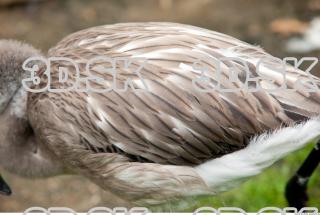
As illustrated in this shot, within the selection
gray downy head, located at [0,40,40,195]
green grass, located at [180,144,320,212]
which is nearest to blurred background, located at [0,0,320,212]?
green grass, located at [180,144,320,212]

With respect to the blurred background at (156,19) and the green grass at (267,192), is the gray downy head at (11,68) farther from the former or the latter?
the blurred background at (156,19)

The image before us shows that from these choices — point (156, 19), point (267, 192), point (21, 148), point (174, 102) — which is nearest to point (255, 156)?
point (174, 102)

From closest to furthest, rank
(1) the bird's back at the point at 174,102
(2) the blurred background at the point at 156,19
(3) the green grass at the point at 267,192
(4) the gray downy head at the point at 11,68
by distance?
(1) the bird's back at the point at 174,102, (4) the gray downy head at the point at 11,68, (3) the green grass at the point at 267,192, (2) the blurred background at the point at 156,19

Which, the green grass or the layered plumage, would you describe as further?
the green grass

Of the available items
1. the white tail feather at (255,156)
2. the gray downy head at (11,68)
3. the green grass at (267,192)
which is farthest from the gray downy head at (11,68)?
the green grass at (267,192)

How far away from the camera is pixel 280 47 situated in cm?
518

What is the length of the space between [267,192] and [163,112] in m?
1.43

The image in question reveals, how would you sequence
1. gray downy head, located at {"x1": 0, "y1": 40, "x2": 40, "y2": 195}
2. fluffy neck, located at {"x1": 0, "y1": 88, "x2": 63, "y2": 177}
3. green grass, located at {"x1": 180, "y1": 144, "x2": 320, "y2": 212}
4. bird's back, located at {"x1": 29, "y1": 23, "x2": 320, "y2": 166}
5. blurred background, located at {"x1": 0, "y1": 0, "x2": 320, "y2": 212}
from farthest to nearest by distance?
blurred background, located at {"x1": 0, "y1": 0, "x2": 320, "y2": 212}, green grass, located at {"x1": 180, "y1": 144, "x2": 320, "y2": 212}, fluffy neck, located at {"x1": 0, "y1": 88, "x2": 63, "y2": 177}, gray downy head, located at {"x1": 0, "y1": 40, "x2": 40, "y2": 195}, bird's back, located at {"x1": 29, "y1": 23, "x2": 320, "y2": 166}

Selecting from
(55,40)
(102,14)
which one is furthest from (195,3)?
(55,40)

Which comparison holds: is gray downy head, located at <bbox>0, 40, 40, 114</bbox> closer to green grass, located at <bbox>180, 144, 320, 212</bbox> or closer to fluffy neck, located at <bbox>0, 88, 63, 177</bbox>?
fluffy neck, located at <bbox>0, 88, 63, 177</bbox>

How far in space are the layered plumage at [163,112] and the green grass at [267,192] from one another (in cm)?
97

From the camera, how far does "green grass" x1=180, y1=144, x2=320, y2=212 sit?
3727 millimetres

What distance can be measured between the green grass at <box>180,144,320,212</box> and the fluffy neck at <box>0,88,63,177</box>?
0.96 m

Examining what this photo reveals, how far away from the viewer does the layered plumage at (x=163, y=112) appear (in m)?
2.53
